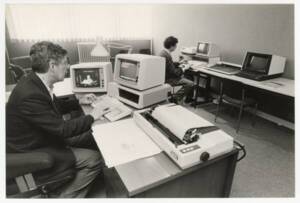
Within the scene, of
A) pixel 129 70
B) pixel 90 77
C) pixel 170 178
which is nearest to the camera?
pixel 170 178

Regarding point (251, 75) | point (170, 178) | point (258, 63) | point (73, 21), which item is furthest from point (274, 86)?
point (73, 21)

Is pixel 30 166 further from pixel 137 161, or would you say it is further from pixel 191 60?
pixel 191 60

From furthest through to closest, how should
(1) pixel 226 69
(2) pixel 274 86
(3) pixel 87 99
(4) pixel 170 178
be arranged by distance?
(1) pixel 226 69, (2) pixel 274 86, (3) pixel 87 99, (4) pixel 170 178

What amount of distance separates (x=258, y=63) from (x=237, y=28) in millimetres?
923

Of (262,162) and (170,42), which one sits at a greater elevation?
(170,42)

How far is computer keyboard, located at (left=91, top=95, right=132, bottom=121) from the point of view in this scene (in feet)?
4.83

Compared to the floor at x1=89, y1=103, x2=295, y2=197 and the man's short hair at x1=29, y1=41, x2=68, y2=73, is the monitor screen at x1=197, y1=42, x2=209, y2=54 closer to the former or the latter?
the floor at x1=89, y1=103, x2=295, y2=197

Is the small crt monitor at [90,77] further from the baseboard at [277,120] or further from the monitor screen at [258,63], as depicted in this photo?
the baseboard at [277,120]

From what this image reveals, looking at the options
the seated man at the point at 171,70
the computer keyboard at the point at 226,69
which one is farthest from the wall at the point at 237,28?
the seated man at the point at 171,70

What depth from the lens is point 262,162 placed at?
2.06 metres

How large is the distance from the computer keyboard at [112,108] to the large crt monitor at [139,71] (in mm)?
178

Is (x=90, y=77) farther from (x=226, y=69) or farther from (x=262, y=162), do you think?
(x=226, y=69)

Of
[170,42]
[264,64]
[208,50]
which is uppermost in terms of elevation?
[170,42]
